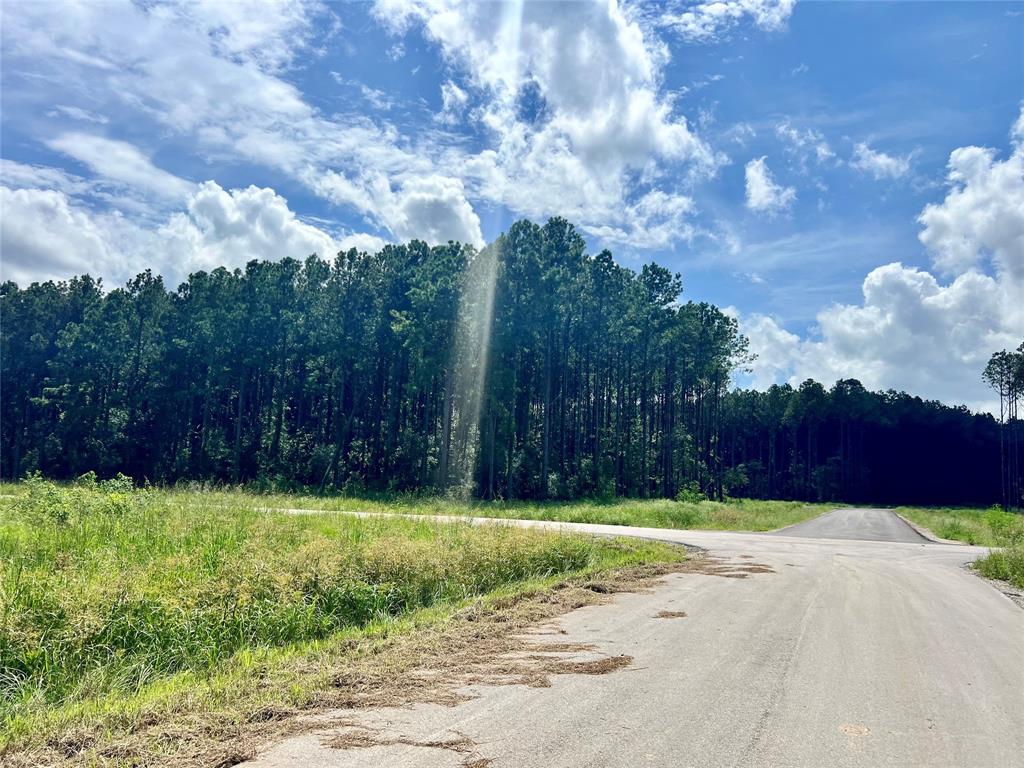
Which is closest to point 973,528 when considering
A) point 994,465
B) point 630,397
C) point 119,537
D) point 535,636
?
point 630,397

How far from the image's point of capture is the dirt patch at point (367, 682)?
13.6ft

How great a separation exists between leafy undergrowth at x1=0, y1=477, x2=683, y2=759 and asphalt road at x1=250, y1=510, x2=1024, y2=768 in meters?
1.56

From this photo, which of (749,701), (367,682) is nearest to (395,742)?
(367,682)

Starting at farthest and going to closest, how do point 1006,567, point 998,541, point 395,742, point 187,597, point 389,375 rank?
point 389,375
point 998,541
point 1006,567
point 187,597
point 395,742

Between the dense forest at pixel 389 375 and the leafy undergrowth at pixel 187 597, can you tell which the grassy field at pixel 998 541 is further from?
the dense forest at pixel 389 375

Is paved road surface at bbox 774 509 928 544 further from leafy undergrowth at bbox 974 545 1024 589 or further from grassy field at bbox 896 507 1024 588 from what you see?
leafy undergrowth at bbox 974 545 1024 589

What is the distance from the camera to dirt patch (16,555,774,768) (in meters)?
4.16

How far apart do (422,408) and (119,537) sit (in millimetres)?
46019

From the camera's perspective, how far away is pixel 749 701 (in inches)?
212

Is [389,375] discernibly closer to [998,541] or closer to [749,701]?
[998,541]

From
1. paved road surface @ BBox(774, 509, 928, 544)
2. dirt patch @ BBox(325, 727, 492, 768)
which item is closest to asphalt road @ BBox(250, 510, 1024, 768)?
dirt patch @ BBox(325, 727, 492, 768)

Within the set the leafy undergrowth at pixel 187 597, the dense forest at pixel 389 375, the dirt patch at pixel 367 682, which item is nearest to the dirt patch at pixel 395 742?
the dirt patch at pixel 367 682

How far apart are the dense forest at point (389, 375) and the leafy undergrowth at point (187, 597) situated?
29563 millimetres

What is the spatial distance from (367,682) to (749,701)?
10.5 ft
